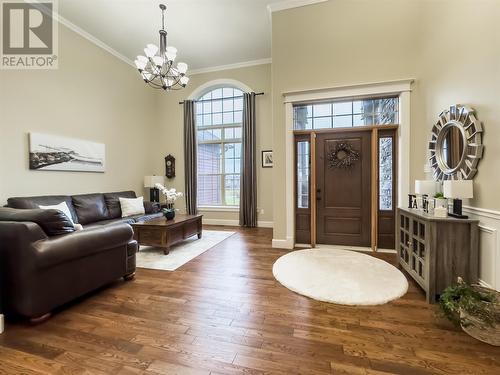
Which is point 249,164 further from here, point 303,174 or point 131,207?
point 131,207

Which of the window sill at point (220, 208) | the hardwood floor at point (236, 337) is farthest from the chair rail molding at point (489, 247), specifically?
the window sill at point (220, 208)

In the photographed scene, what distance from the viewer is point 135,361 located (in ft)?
5.27

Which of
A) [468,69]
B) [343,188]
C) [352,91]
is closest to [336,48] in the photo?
[352,91]

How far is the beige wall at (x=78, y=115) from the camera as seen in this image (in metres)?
3.79

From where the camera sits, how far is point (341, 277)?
9.30 ft

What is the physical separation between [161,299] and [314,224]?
281 centimetres

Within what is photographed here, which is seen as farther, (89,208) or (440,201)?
(89,208)

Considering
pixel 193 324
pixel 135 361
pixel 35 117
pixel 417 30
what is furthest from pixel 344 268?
pixel 35 117

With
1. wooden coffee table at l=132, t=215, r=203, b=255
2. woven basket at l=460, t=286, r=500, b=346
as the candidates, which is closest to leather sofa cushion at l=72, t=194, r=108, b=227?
wooden coffee table at l=132, t=215, r=203, b=255

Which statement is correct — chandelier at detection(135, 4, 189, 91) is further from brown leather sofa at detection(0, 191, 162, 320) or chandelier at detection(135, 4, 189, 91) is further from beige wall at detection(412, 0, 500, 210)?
beige wall at detection(412, 0, 500, 210)

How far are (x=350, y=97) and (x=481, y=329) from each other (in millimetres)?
3396

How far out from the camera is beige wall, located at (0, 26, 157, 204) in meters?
3.79

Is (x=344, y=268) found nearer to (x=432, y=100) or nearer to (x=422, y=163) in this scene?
(x=422, y=163)

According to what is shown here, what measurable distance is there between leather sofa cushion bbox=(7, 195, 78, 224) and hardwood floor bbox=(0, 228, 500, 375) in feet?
7.11
